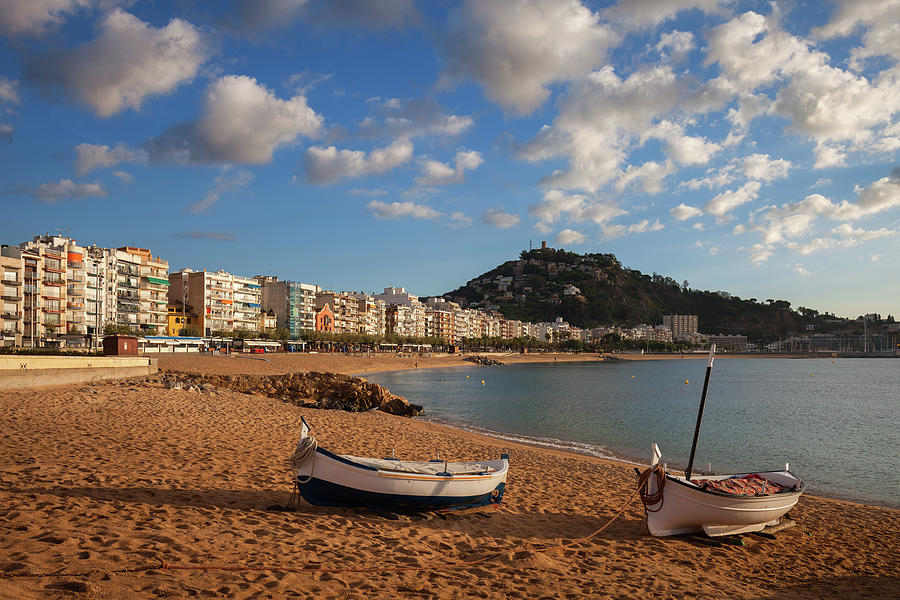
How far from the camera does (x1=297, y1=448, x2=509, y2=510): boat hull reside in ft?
34.3

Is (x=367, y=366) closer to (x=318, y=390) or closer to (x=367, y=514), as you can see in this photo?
(x=318, y=390)

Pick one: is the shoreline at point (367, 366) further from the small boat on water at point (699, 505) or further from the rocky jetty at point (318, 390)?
the small boat on water at point (699, 505)

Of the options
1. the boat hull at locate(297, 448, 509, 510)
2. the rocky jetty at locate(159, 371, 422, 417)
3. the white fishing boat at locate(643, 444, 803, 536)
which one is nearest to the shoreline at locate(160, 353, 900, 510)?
the rocky jetty at locate(159, 371, 422, 417)

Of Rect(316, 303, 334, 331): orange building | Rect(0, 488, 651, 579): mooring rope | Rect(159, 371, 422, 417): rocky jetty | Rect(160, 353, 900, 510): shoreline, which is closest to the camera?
Rect(0, 488, 651, 579): mooring rope

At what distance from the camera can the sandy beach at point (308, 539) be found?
22.8 feet

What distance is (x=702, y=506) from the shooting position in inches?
440

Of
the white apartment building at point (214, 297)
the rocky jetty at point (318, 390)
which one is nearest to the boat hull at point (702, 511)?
the rocky jetty at point (318, 390)

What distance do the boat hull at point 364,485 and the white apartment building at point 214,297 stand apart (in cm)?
9877

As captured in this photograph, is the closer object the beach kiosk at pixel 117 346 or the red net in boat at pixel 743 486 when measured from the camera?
the red net in boat at pixel 743 486

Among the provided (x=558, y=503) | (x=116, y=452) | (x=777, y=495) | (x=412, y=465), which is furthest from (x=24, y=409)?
(x=777, y=495)

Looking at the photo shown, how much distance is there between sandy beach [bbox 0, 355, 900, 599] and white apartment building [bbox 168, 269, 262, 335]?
9089 centimetres

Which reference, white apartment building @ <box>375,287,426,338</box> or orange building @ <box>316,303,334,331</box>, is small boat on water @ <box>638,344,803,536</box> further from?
white apartment building @ <box>375,287,426,338</box>

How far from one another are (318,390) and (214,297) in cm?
7541

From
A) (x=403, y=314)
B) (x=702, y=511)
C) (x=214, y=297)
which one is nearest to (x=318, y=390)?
(x=702, y=511)
